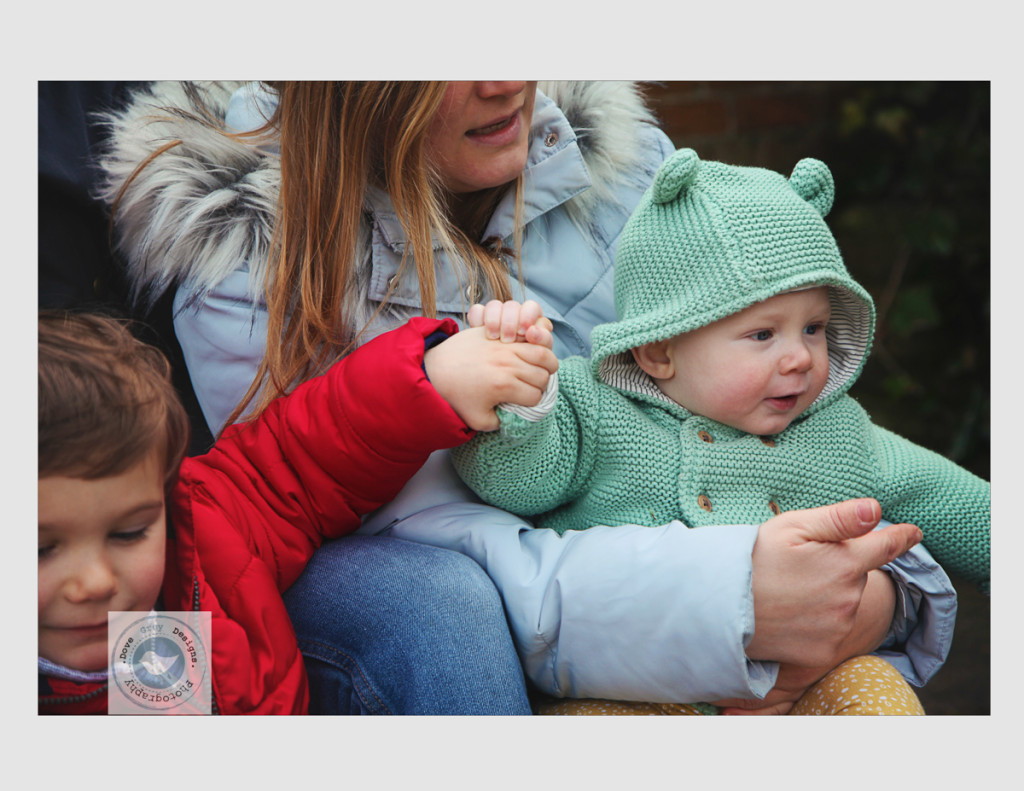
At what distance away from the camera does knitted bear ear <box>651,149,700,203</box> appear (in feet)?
3.51

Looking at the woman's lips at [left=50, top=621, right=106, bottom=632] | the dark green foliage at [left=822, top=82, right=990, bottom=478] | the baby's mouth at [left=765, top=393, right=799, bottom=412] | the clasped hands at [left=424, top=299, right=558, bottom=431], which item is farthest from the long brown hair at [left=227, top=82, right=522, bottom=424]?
the dark green foliage at [left=822, top=82, right=990, bottom=478]

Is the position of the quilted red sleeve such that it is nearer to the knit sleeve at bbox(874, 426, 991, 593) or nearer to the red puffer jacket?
the red puffer jacket

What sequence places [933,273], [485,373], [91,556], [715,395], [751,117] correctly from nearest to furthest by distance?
1. [91,556]
2. [485,373]
3. [715,395]
4. [933,273]
5. [751,117]

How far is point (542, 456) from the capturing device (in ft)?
3.50

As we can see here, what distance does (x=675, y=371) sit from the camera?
1134 mm

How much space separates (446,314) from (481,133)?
0.23m

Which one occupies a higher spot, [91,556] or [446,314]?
[446,314]

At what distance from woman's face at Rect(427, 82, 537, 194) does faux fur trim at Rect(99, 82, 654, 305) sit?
0.21m

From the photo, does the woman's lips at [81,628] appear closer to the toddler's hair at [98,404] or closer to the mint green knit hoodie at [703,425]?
the toddler's hair at [98,404]

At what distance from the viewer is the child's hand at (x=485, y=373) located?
3.20 ft

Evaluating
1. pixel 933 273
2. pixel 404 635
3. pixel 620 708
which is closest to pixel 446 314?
pixel 404 635

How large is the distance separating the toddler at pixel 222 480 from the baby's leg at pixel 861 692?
469 mm

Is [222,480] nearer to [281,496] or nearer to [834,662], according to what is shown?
[281,496]

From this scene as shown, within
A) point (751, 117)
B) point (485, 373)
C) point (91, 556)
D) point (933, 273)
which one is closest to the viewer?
point (91, 556)
